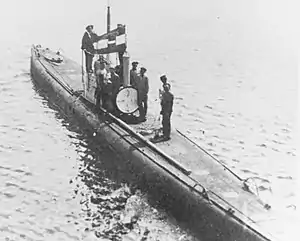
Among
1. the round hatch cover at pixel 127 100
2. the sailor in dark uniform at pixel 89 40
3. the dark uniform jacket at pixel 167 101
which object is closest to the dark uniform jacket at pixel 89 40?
the sailor in dark uniform at pixel 89 40

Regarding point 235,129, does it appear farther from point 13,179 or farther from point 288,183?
point 13,179

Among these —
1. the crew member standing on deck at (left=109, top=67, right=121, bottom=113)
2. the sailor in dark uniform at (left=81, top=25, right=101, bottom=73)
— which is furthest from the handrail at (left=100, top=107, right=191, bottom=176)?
the sailor in dark uniform at (left=81, top=25, right=101, bottom=73)

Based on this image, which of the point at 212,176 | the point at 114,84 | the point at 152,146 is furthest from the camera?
the point at 114,84

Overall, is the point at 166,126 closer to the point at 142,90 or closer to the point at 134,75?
the point at 142,90

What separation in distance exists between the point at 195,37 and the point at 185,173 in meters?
25.8

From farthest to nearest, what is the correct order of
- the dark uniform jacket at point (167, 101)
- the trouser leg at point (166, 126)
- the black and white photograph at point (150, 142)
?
the trouser leg at point (166, 126) < the dark uniform jacket at point (167, 101) < the black and white photograph at point (150, 142)

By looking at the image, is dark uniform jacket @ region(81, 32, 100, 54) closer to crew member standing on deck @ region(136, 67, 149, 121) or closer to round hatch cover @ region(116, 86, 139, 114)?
round hatch cover @ region(116, 86, 139, 114)

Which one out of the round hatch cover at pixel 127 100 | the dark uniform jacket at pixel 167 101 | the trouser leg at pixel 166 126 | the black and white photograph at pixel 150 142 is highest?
the dark uniform jacket at pixel 167 101

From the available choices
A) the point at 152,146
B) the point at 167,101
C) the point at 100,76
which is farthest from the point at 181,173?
the point at 100,76

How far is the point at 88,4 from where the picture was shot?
49812 mm

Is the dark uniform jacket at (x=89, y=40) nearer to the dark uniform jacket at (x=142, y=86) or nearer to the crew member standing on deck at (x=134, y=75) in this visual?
the crew member standing on deck at (x=134, y=75)

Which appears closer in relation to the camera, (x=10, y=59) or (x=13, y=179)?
(x=13, y=179)

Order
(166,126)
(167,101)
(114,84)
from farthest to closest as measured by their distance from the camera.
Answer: (114,84)
(166,126)
(167,101)

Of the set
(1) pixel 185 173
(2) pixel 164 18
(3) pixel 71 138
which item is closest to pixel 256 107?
(3) pixel 71 138
